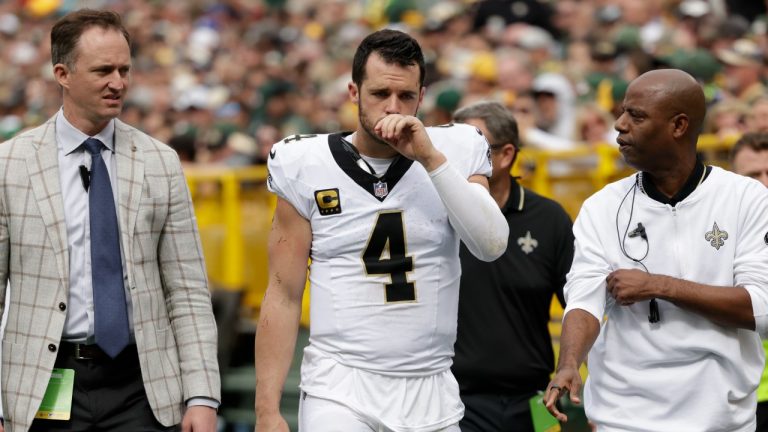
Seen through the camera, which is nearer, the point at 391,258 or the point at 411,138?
the point at 411,138

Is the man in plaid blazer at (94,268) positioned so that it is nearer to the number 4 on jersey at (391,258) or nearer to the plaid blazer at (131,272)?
the plaid blazer at (131,272)

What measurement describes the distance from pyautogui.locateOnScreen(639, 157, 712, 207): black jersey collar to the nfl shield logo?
1014mm

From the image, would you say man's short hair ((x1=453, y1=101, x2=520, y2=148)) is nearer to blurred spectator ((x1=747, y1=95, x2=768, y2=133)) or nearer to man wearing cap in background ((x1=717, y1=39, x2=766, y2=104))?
blurred spectator ((x1=747, y1=95, x2=768, y2=133))

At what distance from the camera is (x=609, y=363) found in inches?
203

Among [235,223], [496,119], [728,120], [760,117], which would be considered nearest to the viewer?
[496,119]

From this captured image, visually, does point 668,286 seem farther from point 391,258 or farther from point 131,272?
point 131,272

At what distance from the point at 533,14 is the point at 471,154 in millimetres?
9938

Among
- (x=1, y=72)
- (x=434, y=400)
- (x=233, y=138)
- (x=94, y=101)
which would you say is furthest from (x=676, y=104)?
(x=1, y=72)

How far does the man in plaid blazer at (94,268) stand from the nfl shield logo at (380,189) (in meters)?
0.81

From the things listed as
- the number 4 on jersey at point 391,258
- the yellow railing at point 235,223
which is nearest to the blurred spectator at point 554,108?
the yellow railing at point 235,223

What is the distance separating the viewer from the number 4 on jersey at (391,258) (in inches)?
203

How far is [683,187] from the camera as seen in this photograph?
515 centimetres

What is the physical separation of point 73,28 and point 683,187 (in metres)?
2.49

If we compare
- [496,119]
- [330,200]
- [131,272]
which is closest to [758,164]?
[496,119]
